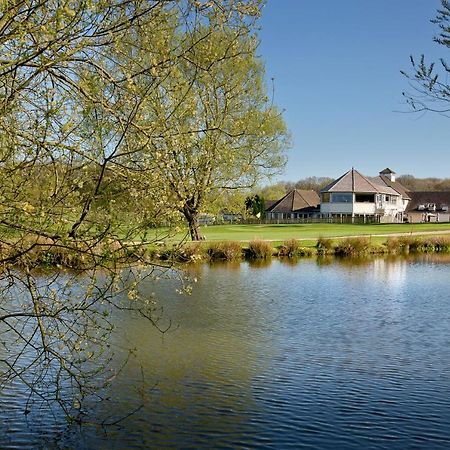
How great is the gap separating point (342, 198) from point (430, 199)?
2084cm

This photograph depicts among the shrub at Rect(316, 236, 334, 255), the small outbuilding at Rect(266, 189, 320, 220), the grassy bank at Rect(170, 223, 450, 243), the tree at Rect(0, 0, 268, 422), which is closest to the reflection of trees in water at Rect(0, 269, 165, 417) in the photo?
the tree at Rect(0, 0, 268, 422)

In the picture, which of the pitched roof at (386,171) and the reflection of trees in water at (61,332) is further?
the pitched roof at (386,171)

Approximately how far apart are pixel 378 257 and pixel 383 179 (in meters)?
53.8

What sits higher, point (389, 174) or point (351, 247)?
point (389, 174)

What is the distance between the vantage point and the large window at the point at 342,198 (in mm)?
71688

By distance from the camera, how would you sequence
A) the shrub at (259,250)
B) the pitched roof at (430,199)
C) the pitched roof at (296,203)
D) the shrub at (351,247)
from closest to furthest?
the shrub at (259,250) < the shrub at (351,247) < the pitched roof at (296,203) < the pitched roof at (430,199)

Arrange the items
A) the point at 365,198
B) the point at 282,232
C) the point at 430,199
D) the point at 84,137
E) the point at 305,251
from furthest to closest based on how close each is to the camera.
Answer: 1. the point at 430,199
2. the point at 365,198
3. the point at 282,232
4. the point at 305,251
5. the point at 84,137

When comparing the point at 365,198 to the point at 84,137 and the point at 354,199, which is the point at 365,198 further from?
the point at 84,137

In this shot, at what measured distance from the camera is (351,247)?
3228 cm

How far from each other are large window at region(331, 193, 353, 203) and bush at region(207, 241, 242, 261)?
45136mm

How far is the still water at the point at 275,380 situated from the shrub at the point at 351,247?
14717 mm

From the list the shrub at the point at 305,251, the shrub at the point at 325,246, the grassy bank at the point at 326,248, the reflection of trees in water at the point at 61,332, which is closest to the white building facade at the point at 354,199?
the grassy bank at the point at 326,248

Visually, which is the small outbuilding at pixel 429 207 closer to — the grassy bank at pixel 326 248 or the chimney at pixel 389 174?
the chimney at pixel 389 174

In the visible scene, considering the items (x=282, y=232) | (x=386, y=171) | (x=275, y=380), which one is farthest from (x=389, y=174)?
(x=275, y=380)
